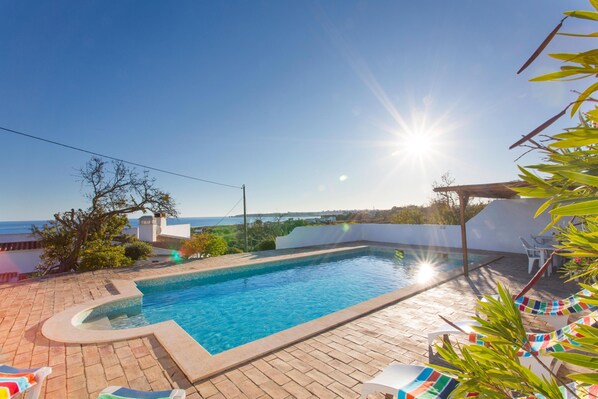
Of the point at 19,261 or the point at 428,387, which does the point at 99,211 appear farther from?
the point at 428,387

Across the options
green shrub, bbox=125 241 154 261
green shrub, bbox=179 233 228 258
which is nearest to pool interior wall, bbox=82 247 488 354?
green shrub, bbox=179 233 228 258

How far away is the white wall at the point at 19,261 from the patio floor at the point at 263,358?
735 centimetres

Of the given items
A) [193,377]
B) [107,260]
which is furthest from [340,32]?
[107,260]

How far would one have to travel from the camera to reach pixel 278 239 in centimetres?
1490

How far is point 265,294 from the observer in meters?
8.22

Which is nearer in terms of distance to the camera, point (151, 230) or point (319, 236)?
point (319, 236)

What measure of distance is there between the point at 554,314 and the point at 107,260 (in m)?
12.8

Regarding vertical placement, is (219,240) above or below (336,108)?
below

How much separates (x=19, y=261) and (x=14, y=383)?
43.1 ft

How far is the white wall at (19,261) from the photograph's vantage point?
36.2 ft

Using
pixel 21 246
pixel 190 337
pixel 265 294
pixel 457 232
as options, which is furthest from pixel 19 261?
pixel 457 232

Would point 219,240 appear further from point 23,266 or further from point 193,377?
point 193,377

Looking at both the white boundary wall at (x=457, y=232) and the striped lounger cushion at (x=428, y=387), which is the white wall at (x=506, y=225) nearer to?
the white boundary wall at (x=457, y=232)

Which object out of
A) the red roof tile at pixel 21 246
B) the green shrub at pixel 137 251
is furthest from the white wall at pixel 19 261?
the green shrub at pixel 137 251
